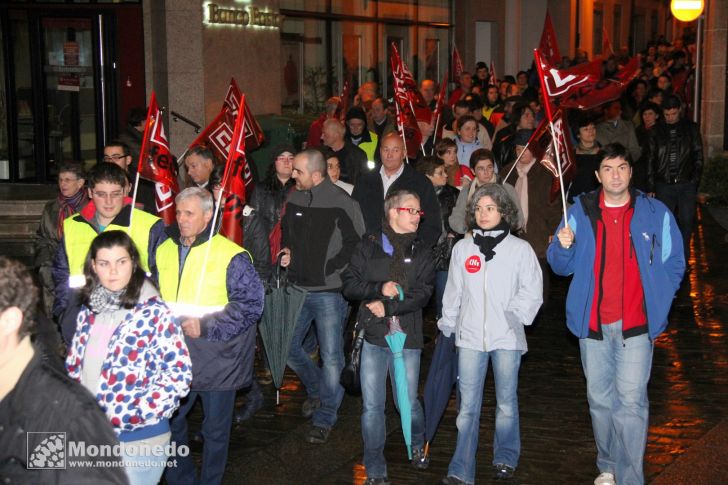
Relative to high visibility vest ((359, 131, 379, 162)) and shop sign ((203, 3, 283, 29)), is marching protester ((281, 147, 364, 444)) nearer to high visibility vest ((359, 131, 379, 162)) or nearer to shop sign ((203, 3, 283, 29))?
high visibility vest ((359, 131, 379, 162))

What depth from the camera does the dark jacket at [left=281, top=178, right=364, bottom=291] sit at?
797 cm

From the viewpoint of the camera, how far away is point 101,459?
3.40 metres

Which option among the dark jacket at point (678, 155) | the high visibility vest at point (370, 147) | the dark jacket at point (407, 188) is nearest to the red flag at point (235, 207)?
the dark jacket at point (407, 188)

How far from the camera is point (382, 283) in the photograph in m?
6.91

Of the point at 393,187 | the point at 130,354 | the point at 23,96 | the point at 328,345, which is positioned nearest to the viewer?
the point at 130,354

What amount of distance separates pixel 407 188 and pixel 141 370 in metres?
4.57

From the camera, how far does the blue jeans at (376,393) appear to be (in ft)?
22.6

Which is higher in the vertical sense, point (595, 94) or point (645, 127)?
point (595, 94)

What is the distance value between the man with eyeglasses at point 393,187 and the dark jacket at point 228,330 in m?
2.73

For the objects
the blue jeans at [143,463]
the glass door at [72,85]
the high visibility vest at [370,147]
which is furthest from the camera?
the glass door at [72,85]

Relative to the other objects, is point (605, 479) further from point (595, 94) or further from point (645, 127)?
point (645, 127)

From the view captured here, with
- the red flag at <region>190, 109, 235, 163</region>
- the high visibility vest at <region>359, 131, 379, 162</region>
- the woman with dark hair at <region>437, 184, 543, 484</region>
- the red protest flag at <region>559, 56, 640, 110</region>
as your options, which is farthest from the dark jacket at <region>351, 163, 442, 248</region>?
the high visibility vest at <region>359, 131, 379, 162</region>

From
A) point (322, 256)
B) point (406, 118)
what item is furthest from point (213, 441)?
point (406, 118)

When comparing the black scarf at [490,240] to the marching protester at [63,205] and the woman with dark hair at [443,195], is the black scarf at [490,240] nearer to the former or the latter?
the woman with dark hair at [443,195]
